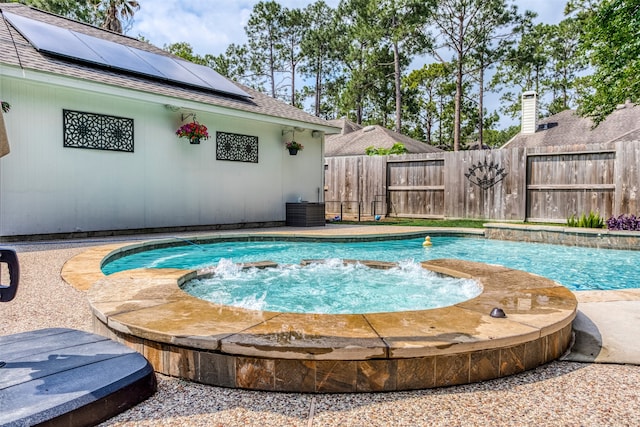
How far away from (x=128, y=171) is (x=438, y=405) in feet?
24.5

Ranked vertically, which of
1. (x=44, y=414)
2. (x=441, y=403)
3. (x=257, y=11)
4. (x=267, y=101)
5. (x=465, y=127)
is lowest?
(x=441, y=403)

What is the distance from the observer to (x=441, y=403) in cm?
176

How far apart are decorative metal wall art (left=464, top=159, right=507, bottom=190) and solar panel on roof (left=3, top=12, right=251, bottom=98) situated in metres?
6.35

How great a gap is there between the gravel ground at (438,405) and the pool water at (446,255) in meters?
3.48

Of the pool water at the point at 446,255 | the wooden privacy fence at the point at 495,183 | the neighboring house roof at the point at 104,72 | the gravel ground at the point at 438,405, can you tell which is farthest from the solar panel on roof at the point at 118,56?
the gravel ground at the point at 438,405

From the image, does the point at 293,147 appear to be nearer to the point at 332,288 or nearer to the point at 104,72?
the point at 104,72

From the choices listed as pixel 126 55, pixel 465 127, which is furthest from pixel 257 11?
pixel 126 55

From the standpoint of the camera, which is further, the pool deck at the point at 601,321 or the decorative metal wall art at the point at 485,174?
the decorative metal wall art at the point at 485,174

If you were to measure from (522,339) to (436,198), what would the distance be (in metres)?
10.5

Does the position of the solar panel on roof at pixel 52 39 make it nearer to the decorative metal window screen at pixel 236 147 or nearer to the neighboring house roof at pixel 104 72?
the neighboring house roof at pixel 104 72

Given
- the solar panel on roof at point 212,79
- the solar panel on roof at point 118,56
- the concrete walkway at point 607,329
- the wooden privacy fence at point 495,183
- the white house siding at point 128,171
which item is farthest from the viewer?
the solar panel on roof at point 212,79

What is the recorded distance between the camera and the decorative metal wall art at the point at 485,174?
1099 centimetres

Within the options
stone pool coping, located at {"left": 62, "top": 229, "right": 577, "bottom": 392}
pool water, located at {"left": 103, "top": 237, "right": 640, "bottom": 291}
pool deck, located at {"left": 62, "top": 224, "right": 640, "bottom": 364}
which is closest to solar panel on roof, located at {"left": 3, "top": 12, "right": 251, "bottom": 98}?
pool water, located at {"left": 103, "top": 237, "right": 640, "bottom": 291}

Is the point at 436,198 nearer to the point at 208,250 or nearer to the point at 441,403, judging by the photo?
the point at 208,250
